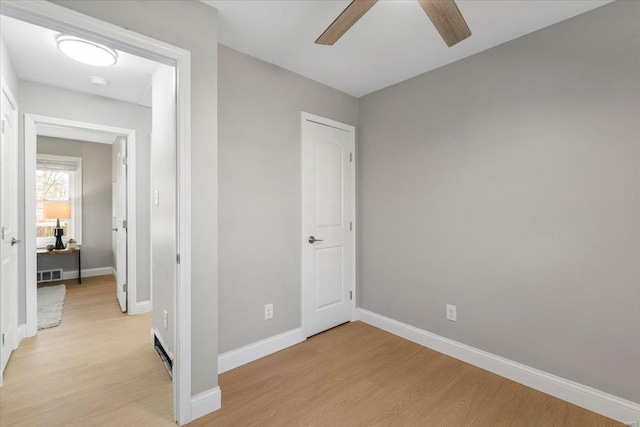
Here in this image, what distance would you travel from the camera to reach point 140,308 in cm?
345

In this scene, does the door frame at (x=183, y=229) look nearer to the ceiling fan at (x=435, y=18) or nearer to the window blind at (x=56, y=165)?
the ceiling fan at (x=435, y=18)

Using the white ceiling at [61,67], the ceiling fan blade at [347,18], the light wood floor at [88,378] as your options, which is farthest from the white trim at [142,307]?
the ceiling fan blade at [347,18]

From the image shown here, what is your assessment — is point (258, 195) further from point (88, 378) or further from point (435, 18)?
point (88, 378)

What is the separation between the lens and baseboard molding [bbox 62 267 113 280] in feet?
16.2

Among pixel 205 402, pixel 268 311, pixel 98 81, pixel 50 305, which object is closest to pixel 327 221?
pixel 268 311

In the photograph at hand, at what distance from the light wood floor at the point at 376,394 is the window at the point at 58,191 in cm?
473

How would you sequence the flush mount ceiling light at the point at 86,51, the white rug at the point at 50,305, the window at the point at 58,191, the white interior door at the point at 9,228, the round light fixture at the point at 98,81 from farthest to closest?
the window at the point at 58,191 < the white rug at the point at 50,305 < the round light fixture at the point at 98,81 < the white interior door at the point at 9,228 < the flush mount ceiling light at the point at 86,51

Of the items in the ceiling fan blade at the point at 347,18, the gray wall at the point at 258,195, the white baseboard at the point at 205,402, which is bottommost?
the white baseboard at the point at 205,402

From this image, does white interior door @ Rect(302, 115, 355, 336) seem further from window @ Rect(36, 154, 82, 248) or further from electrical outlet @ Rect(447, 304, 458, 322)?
window @ Rect(36, 154, 82, 248)

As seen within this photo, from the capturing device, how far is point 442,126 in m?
2.54

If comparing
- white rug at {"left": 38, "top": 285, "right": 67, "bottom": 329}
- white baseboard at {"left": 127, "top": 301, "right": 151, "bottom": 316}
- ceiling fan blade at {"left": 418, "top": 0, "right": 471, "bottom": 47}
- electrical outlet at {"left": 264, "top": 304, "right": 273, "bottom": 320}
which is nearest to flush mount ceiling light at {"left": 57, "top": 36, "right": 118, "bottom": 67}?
ceiling fan blade at {"left": 418, "top": 0, "right": 471, "bottom": 47}

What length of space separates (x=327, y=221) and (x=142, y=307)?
249cm

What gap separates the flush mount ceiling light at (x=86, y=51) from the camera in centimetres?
209

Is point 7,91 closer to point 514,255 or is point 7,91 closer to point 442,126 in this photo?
point 442,126
